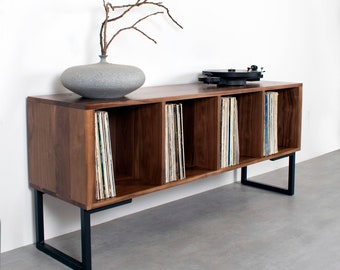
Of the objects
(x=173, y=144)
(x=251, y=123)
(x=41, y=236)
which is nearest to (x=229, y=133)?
(x=251, y=123)

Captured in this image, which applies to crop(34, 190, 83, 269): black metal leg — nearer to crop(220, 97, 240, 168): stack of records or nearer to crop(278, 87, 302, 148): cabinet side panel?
crop(220, 97, 240, 168): stack of records

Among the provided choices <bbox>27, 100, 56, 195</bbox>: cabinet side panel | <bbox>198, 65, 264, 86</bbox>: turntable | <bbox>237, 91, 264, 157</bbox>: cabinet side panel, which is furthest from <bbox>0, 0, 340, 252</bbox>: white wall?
<bbox>237, 91, 264, 157</bbox>: cabinet side panel

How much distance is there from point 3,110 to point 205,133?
2.82ft

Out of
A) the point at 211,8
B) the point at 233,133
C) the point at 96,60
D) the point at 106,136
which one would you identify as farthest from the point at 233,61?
the point at 106,136

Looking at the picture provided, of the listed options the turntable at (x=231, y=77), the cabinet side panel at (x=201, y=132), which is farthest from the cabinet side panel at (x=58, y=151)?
the turntable at (x=231, y=77)

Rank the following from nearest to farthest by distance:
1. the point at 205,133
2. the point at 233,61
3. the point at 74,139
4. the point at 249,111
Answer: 1. the point at 74,139
2. the point at 205,133
3. the point at 249,111
4. the point at 233,61

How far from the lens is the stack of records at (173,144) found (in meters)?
2.06

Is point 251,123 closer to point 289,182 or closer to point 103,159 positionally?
point 289,182

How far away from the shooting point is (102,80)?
1825 millimetres

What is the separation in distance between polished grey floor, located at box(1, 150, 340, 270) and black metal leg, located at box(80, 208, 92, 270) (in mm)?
99

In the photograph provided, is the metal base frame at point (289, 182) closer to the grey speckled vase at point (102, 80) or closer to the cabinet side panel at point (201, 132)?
the cabinet side panel at point (201, 132)

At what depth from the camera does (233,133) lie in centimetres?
237

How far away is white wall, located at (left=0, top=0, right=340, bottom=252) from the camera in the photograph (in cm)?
200

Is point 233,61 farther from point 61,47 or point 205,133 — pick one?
point 61,47
